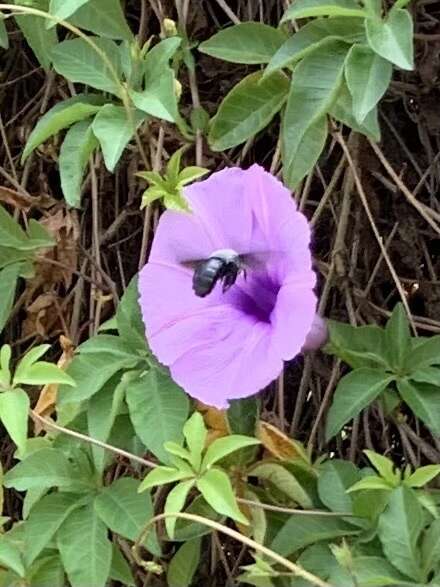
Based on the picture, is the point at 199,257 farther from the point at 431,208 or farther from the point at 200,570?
the point at 200,570

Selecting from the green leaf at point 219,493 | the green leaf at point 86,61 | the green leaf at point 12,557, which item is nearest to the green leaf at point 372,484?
the green leaf at point 219,493

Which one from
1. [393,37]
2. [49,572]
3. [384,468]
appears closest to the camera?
[393,37]

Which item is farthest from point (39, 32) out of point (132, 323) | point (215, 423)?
point (215, 423)

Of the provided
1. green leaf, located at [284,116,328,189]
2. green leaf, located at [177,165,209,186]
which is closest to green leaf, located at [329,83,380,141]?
green leaf, located at [284,116,328,189]

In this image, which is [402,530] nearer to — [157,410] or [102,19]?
[157,410]

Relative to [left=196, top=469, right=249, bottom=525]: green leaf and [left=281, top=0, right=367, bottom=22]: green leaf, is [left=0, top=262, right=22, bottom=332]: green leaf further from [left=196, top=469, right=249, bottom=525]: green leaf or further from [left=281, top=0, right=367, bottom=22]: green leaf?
[left=281, top=0, right=367, bottom=22]: green leaf

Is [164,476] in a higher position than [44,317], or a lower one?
higher
